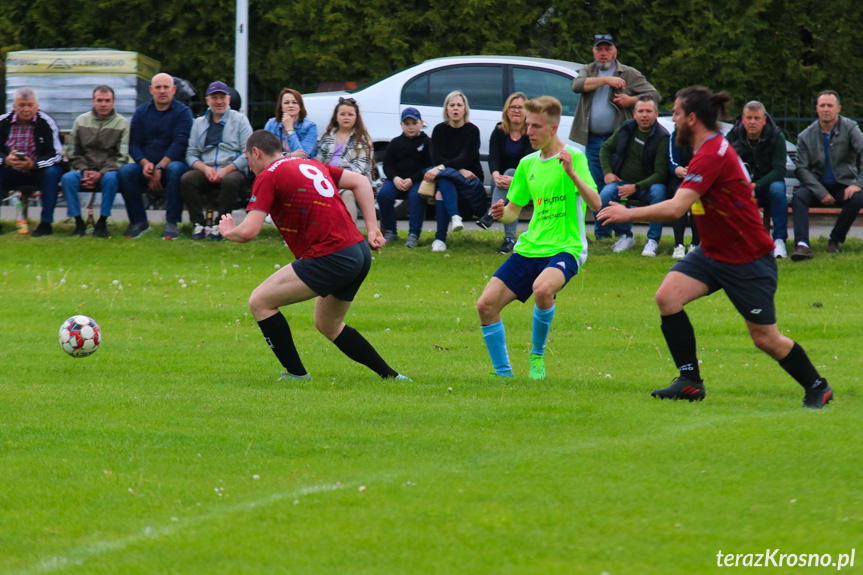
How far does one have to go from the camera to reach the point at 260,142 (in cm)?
780

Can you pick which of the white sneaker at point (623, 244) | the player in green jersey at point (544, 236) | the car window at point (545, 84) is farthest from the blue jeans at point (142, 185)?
the player in green jersey at point (544, 236)

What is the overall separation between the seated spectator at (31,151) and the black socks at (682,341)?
1050cm

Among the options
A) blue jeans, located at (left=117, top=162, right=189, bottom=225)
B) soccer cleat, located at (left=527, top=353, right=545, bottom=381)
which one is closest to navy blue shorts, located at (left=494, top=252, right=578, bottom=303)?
soccer cleat, located at (left=527, top=353, right=545, bottom=381)

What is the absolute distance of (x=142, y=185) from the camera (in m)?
15.0

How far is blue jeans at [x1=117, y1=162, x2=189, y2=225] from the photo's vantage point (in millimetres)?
14688

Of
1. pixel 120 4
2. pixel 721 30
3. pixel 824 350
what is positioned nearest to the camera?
pixel 824 350

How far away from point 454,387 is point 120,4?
17950 millimetres

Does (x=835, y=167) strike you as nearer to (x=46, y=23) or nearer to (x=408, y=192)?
(x=408, y=192)

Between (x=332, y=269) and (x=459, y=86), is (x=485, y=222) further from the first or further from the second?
(x=332, y=269)

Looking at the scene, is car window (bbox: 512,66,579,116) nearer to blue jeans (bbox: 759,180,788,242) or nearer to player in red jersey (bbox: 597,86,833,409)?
blue jeans (bbox: 759,180,788,242)

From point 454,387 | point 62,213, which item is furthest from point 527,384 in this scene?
point 62,213

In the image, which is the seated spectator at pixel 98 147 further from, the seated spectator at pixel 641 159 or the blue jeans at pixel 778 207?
the blue jeans at pixel 778 207

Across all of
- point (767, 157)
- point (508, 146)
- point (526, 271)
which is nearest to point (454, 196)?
point (508, 146)

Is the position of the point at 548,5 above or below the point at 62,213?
above
